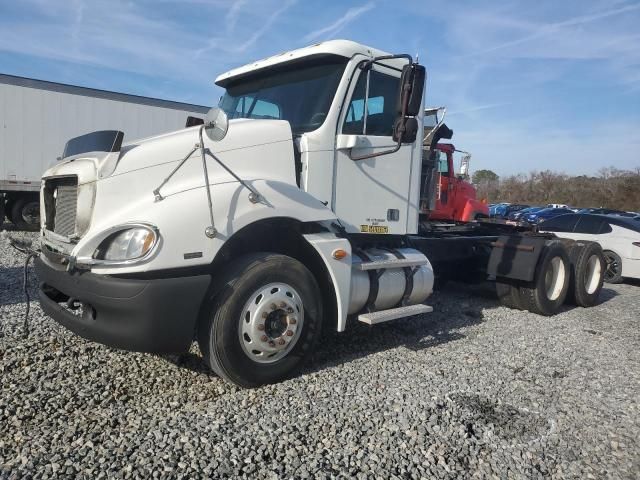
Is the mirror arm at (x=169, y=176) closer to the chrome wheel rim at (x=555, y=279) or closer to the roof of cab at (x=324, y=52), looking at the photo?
the roof of cab at (x=324, y=52)

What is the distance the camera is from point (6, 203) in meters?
14.4

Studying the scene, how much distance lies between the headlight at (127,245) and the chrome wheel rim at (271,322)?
0.86 m

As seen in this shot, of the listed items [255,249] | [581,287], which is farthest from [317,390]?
[581,287]

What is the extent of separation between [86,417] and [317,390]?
1617mm

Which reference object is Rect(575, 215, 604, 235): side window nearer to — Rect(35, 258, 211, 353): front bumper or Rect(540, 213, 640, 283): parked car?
Rect(540, 213, 640, 283): parked car

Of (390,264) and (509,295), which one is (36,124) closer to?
(390,264)

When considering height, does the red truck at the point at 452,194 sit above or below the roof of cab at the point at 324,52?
below

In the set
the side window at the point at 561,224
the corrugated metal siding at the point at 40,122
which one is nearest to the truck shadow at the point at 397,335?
the side window at the point at 561,224

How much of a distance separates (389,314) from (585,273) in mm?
4863

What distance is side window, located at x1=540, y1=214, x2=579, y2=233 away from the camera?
11992mm

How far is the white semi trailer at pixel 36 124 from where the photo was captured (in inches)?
543

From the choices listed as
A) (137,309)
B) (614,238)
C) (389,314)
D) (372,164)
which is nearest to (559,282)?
(389,314)

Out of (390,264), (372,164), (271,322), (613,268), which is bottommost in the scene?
(613,268)

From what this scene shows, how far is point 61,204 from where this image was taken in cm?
396
